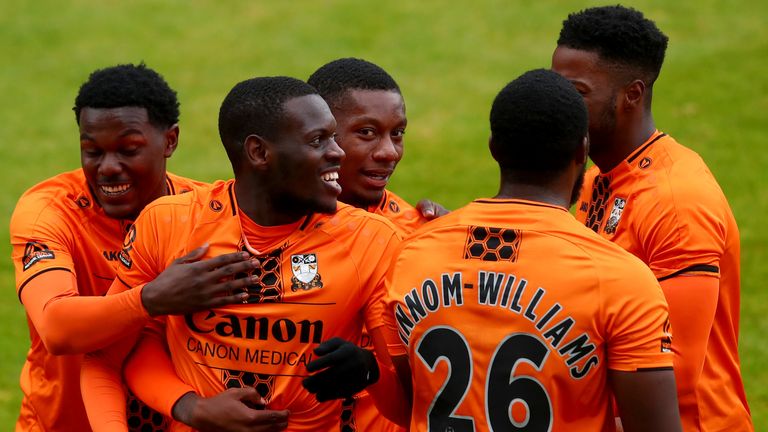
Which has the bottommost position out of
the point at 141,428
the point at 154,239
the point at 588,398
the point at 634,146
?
the point at 141,428

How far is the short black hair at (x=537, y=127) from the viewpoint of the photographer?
439 cm

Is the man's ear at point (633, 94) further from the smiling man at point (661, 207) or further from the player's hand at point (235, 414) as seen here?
the player's hand at point (235, 414)

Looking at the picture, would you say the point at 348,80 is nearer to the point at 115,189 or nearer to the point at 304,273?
the point at 115,189

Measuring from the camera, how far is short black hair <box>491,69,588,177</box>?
4.39 meters

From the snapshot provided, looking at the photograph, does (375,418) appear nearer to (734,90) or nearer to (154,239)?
(154,239)

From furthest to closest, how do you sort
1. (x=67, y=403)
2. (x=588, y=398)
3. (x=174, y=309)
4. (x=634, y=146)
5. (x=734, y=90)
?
(x=734, y=90) < (x=67, y=403) < (x=634, y=146) < (x=174, y=309) < (x=588, y=398)

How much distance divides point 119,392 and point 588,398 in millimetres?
2154

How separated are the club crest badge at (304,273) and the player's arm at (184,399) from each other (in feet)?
1.57

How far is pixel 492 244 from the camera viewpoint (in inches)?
172

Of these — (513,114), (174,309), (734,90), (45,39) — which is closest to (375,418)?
(174,309)

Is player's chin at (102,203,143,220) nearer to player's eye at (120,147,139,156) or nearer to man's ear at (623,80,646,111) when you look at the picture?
player's eye at (120,147,139,156)

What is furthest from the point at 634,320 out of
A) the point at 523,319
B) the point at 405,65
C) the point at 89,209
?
the point at 405,65

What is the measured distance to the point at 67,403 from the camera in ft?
19.6

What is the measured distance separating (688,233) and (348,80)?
1.98 meters
